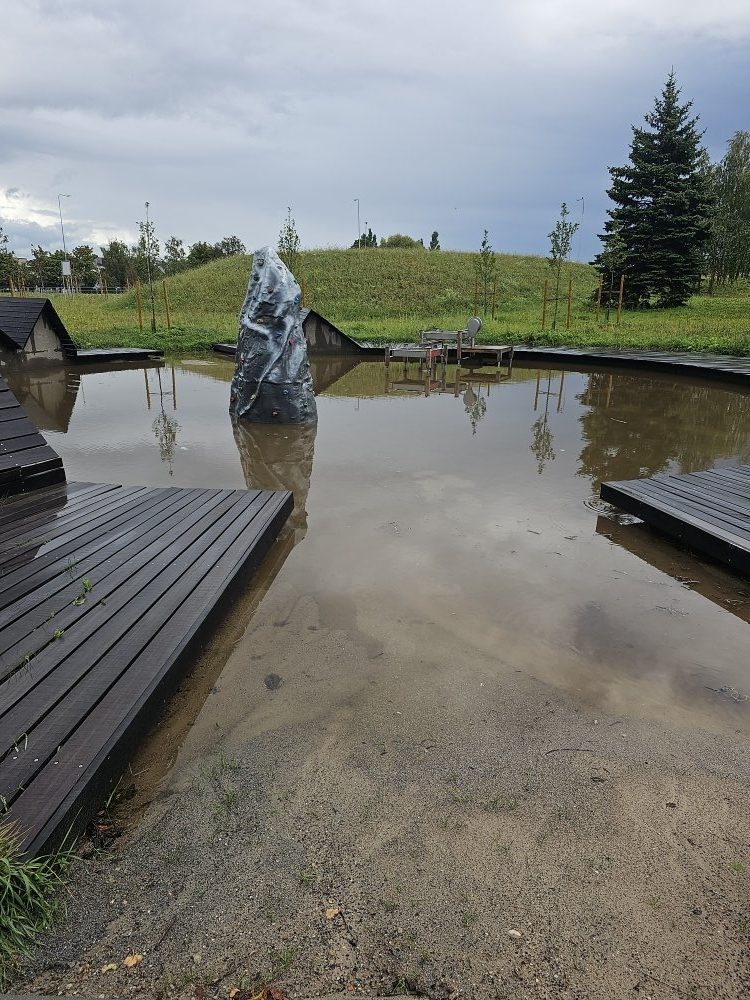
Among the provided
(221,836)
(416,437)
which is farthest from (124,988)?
(416,437)

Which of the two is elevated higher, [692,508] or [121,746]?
[692,508]

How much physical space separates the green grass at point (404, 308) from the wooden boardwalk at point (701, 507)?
542 inches

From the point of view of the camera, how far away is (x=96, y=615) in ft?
11.5

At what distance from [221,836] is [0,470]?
4223mm

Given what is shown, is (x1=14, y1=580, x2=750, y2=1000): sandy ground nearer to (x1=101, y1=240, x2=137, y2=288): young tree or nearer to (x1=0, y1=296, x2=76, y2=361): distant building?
(x1=0, y1=296, x2=76, y2=361): distant building

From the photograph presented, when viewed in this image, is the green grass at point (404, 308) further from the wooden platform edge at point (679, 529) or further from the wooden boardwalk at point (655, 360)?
the wooden platform edge at point (679, 529)

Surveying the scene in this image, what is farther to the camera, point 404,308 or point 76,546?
point 404,308

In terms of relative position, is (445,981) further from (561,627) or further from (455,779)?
(561,627)

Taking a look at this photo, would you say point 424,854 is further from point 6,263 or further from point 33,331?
point 6,263

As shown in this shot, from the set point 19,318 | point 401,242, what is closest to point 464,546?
point 19,318

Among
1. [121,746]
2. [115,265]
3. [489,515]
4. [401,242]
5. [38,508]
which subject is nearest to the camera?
[121,746]

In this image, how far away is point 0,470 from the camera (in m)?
5.33

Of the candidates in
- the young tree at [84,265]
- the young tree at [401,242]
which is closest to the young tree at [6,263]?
the young tree at [84,265]

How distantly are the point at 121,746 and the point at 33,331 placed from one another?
57.1 feet
